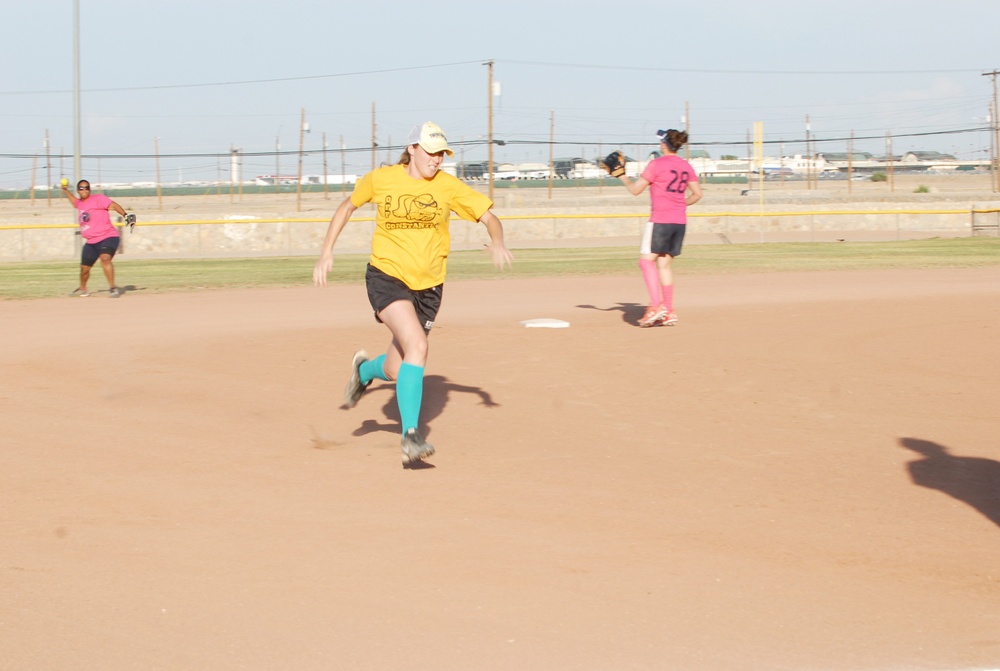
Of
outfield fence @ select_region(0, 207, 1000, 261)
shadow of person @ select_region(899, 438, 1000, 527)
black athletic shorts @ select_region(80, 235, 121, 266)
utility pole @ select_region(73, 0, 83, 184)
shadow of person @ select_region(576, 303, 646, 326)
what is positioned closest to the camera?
shadow of person @ select_region(899, 438, 1000, 527)

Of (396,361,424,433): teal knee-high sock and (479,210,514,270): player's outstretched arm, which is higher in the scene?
(479,210,514,270): player's outstretched arm

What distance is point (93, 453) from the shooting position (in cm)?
654

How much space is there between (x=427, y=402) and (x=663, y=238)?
13.8 ft

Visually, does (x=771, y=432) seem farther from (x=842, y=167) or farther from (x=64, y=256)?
(x=842, y=167)

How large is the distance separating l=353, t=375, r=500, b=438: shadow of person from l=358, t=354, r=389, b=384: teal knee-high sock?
307 millimetres

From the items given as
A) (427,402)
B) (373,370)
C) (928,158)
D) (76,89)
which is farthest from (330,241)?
(928,158)

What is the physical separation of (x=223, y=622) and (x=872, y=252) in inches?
865

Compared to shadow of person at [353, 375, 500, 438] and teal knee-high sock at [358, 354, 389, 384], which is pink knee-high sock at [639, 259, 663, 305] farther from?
teal knee-high sock at [358, 354, 389, 384]

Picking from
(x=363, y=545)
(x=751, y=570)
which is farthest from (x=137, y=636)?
(x=751, y=570)

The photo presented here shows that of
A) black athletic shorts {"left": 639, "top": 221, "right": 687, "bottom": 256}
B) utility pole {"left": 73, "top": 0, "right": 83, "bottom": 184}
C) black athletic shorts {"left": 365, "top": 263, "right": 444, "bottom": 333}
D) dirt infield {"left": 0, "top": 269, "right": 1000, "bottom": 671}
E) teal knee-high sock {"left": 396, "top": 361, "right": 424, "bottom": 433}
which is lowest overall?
dirt infield {"left": 0, "top": 269, "right": 1000, "bottom": 671}

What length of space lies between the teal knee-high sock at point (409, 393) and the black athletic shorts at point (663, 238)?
216 inches

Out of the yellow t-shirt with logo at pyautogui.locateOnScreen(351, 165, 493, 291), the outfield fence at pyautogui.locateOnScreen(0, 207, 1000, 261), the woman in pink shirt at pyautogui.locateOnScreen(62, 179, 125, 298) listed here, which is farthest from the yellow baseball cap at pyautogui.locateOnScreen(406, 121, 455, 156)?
the outfield fence at pyautogui.locateOnScreen(0, 207, 1000, 261)

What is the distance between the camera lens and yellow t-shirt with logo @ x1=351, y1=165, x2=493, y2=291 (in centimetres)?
646

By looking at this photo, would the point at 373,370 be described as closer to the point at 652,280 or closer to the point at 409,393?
the point at 409,393
